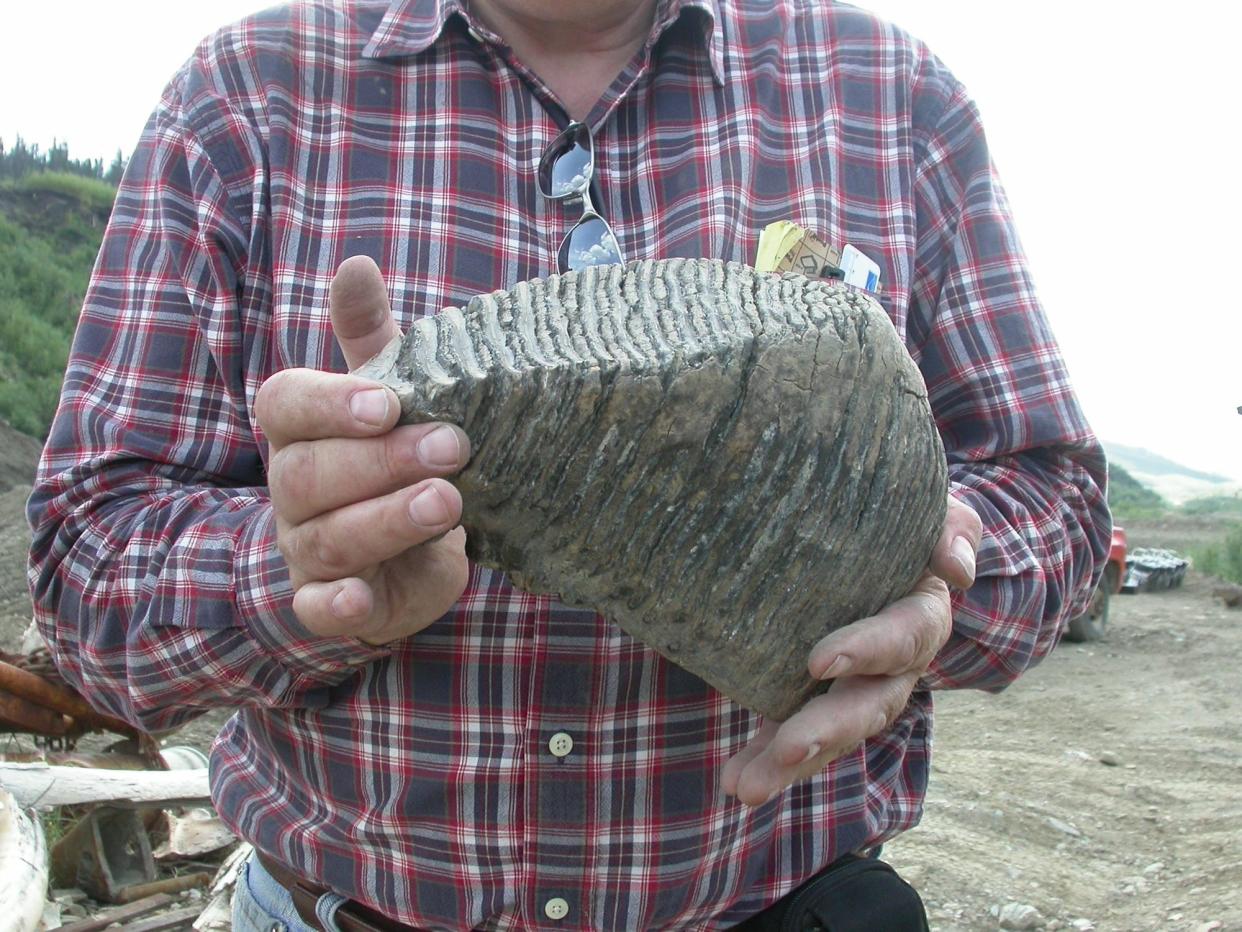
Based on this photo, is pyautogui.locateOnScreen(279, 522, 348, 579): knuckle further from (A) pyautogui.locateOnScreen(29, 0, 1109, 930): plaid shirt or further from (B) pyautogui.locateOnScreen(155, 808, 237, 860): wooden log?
(B) pyautogui.locateOnScreen(155, 808, 237, 860): wooden log

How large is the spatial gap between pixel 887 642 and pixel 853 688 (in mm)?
91

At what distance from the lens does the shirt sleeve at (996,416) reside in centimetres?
186

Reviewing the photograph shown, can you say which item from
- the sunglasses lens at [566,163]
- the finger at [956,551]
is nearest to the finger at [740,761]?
the finger at [956,551]

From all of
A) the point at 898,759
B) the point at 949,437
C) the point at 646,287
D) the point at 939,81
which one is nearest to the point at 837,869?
the point at 898,759

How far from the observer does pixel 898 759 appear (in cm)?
199

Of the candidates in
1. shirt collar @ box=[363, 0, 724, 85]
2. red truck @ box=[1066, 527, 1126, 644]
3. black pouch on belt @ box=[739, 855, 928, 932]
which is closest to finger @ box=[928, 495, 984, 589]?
black pouch on belt @ box=[739, 855, 928, 932]

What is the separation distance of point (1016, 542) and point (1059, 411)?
25 cm

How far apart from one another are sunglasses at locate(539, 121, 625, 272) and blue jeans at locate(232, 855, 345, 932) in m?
1.09

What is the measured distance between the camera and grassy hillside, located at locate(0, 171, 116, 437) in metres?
12.0

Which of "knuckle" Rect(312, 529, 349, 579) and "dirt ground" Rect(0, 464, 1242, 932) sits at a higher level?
"knuckle" Rect(312, 529, 349, 579)

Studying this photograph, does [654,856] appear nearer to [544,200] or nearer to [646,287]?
[646,287]

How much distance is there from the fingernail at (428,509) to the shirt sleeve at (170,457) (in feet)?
1.53

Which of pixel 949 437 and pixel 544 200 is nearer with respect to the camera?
pixel 544 200

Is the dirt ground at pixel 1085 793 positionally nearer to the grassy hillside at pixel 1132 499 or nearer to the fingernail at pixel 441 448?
the fingernail at pixel 441 448
